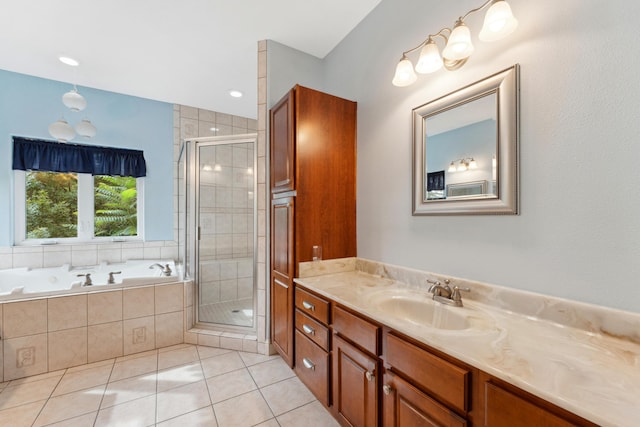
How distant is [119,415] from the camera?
1.59 m

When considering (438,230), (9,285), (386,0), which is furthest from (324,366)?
(9,285)

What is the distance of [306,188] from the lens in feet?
6.18

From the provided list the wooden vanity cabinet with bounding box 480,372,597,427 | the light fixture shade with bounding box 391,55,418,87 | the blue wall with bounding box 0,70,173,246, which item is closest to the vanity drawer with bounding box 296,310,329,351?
the wooden vanity cabinet with bounding box 480,372,597,427

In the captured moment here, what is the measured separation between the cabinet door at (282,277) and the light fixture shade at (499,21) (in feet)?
4.55

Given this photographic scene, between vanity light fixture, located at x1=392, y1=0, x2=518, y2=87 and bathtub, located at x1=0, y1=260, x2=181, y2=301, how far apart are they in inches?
106

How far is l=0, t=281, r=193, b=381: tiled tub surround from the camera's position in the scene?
6.44 ft

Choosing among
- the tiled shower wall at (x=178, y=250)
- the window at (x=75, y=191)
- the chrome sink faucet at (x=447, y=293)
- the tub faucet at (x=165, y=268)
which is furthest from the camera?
the window at (x=75, y=191)

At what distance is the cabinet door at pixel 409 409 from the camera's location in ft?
2.87

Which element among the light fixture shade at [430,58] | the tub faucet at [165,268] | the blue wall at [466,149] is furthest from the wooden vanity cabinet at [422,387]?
the tub faucet at [165,268]

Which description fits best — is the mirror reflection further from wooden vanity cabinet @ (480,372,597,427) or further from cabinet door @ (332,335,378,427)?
cabinet door @ (332,335,378,427)

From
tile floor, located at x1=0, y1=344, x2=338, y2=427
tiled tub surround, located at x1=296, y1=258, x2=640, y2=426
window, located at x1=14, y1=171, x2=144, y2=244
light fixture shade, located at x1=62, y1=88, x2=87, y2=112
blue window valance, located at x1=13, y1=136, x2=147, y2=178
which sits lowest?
tile floor, located at x1=0, y1=344, x2=338, y2=427

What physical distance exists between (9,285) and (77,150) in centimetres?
158

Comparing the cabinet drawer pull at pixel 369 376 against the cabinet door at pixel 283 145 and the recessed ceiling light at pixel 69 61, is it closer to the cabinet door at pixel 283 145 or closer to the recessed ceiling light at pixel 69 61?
the cabinet door at pixel 283 145

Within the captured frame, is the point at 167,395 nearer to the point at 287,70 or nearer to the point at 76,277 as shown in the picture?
the point at 76,277
